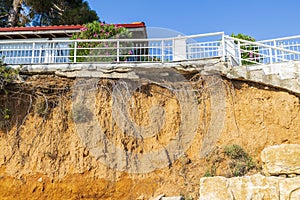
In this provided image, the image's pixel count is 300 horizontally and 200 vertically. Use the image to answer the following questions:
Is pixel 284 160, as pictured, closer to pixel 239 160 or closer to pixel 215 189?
pixel 215 189

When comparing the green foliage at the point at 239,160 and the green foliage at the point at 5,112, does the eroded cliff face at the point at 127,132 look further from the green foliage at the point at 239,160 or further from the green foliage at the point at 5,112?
the green foliage at the point at 239,160

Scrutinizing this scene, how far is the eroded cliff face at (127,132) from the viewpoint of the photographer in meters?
8.27

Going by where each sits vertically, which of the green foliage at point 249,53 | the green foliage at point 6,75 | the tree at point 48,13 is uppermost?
the tree at point 48,13

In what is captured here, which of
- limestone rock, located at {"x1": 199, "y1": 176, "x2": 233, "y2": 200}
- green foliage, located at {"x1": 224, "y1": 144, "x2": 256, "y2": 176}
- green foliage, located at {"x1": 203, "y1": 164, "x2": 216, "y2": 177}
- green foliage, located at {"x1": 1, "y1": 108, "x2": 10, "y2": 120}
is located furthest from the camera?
green foliage, located at {"x1": 1, "y1": 108, "x2": 10, "y2": 120}

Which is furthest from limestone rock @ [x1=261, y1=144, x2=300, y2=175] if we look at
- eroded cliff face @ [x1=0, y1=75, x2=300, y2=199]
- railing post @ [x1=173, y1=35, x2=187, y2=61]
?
railing post @ [x1=173, y1=35, x2=187, y2=61]

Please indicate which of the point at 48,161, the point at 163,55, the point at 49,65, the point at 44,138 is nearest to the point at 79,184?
the point at 48,161

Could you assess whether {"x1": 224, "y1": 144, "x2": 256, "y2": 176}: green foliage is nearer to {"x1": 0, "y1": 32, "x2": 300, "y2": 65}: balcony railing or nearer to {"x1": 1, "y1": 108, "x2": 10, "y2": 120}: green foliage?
{"x1": 0, "y1": 32, "x2": 300, "y2": 65}: balcony railing

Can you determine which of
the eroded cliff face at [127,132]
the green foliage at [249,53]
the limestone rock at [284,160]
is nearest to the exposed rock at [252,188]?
the limestone rock at [284,160]

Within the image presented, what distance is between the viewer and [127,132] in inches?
346

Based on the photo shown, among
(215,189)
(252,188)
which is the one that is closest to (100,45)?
(215,189)

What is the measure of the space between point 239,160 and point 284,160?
3.47 metres

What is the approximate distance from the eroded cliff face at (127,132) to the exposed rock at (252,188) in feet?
10.4

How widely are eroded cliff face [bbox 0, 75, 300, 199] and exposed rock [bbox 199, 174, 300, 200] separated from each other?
317 centimetres

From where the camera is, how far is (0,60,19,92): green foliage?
8.72 meters
